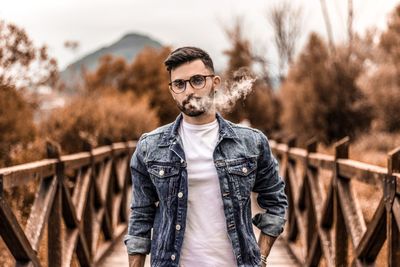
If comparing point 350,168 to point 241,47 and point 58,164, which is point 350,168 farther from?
point 241,47

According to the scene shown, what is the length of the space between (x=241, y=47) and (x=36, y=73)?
1378 inches

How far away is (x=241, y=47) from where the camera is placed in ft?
152

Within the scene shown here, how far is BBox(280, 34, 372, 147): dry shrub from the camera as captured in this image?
88.9 ft

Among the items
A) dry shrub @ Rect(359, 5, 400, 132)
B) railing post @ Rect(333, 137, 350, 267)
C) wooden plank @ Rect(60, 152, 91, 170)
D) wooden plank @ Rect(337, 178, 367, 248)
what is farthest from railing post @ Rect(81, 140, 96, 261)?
dry shrub @ Rect(359, 5, 400, 132)

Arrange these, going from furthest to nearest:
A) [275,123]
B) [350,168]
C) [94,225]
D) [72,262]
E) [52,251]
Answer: [275,123], [94,225], [72,262], [52,251], [350,168]

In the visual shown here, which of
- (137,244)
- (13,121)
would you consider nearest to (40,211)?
(137,244)

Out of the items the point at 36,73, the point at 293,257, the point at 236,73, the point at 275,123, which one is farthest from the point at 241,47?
the point at 236,73

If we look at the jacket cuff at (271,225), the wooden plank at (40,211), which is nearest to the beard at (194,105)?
the jacket cuff at (271,225)

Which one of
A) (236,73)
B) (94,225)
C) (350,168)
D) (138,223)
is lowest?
(94,225)

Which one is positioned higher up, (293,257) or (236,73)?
(236,73)

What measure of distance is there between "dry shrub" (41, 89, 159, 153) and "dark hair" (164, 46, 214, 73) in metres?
8.38

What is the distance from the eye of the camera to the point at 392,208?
13.7 feet

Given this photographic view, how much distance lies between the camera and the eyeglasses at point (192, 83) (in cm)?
Result: 296

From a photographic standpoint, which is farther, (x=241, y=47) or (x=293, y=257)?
(x=241, y=47)
